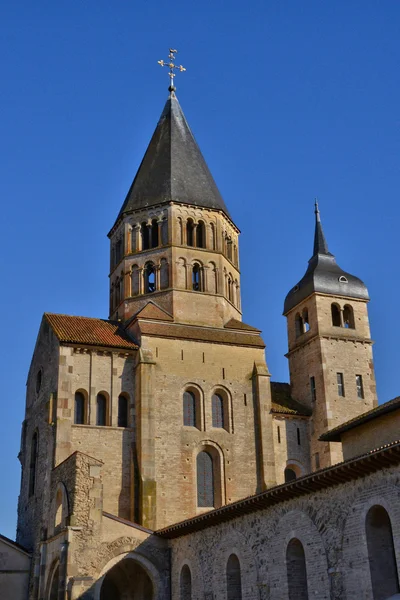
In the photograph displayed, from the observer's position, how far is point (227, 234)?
40344 millimetres

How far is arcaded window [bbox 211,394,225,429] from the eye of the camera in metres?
34.5

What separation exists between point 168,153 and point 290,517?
25.4 metres

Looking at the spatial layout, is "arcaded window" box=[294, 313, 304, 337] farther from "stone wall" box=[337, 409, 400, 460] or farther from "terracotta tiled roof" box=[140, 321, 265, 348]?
"stone wall" box=[337, 409, 400, 460]

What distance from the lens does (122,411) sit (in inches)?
1321

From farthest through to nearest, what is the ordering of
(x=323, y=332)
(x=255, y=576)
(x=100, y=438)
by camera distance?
1. (x=323, y=332)
2. (x=100, y=438)
3. (x=255, y=576)

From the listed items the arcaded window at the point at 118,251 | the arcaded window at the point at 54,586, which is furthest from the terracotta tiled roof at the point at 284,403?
the arcaded window at the point at 54,586

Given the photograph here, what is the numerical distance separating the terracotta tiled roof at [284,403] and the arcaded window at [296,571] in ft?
51.5

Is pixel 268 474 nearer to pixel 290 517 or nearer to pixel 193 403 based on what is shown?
pixel 193 403

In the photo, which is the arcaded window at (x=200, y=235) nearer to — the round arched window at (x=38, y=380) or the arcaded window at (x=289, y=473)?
the round arched window at (x=38, y=380)

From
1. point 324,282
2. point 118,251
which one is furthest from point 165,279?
point 324,282

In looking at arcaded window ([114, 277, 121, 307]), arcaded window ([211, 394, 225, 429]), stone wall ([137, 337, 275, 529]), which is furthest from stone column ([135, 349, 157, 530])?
arcaded window ([114, 277, 121, 307])

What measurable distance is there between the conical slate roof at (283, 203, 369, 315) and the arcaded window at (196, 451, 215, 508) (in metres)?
11.0

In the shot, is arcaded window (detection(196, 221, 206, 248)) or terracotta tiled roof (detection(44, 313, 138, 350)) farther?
arcaded window (detection(196, 221, 206, 248))

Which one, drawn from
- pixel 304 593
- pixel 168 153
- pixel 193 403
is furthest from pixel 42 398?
pixel 304 593
